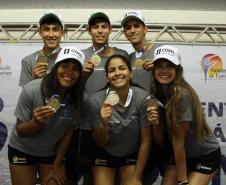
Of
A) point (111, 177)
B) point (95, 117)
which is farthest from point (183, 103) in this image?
point (111, 177)

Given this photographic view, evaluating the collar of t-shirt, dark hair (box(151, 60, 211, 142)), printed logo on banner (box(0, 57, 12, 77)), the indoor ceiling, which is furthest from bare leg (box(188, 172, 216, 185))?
printed logo on banner (box(0, 57, 12, 77))

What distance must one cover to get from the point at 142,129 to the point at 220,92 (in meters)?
1.46

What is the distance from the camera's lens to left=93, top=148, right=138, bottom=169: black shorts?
259 cm

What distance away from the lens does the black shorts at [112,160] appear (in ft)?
8.48

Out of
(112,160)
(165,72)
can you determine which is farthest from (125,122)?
(165,72)

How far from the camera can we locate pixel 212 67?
143 inches

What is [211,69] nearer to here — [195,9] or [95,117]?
[195,9]

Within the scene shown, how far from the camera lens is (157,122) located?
7.80ft

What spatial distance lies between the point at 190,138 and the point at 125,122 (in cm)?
47

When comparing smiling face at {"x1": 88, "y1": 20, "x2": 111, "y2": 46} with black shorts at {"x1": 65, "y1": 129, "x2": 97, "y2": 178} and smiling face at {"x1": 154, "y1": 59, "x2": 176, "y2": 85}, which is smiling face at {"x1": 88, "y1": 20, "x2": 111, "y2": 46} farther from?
black shorts at {"x1": 65, "y1": 129, "x2": 97, "y2": 178}

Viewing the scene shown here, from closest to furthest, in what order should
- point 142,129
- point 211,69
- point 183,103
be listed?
point 183,103, point 142,129, point 211,69

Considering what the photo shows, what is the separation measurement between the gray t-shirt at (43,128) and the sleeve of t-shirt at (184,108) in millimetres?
731

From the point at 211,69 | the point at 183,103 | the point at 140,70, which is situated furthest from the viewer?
the point at 211,69

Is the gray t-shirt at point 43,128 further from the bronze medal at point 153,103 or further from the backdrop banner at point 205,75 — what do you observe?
the backdrop banner at point 205,75
